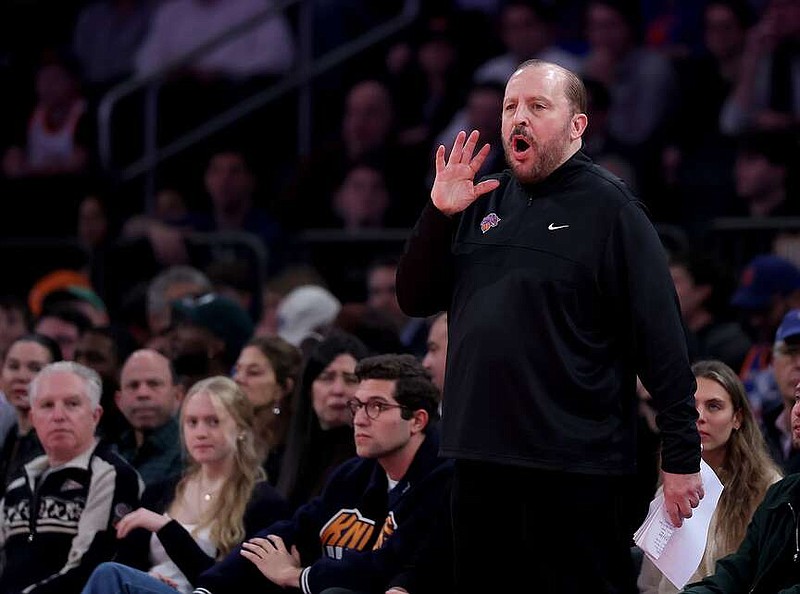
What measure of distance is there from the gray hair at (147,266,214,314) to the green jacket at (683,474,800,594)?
5.23m

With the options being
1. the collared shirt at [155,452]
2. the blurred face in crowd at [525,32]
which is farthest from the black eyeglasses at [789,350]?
the blurred face in crowd at [525,32]

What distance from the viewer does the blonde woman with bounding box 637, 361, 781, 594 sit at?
516 cm

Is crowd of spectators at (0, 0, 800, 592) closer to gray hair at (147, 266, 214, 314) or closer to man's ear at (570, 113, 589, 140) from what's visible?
gray hair at (147, 266, 214, 314)

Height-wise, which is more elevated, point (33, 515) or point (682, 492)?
point (682, 492)

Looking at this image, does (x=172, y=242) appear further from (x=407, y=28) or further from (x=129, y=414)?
(x=129, y=414)

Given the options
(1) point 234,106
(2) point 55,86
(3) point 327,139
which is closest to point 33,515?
(3) point 327,139

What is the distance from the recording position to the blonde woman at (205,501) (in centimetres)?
607

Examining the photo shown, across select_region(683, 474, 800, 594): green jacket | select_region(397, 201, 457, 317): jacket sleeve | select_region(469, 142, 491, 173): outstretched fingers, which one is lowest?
select_region(683, 474, 800, 594): green jacket

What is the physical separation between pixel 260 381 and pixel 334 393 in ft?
2.37

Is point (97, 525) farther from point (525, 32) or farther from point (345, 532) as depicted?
point (525, 32)

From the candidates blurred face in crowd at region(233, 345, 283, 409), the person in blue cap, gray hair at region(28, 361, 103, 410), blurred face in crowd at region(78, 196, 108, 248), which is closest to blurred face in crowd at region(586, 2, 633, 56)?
the person in blue cap

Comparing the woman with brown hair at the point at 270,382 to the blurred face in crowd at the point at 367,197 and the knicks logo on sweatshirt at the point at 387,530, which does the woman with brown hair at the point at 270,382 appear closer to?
the knicks logo on sweatshirt at the point at 387,530

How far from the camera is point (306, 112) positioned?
11500 millimetres

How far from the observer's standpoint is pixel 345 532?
229 inches
